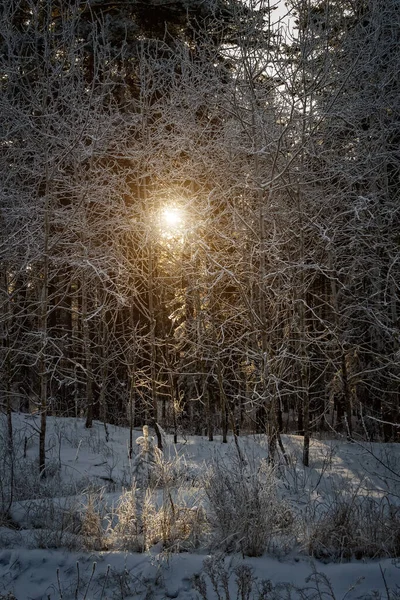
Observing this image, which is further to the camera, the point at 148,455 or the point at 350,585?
the point at 148,455

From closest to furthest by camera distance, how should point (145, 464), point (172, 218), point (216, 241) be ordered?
point (145, 464) < point (216, 241) < point (172, 218)

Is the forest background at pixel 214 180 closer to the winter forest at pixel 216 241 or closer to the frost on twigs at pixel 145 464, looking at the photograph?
the winter forest at pixel 216 241

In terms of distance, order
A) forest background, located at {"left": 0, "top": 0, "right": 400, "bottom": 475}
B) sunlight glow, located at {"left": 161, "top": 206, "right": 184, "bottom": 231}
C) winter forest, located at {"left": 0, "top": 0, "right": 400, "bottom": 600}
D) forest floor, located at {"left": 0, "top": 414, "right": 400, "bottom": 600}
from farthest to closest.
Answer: sunlight glow, located at {"left": 161, "top": 206, "right": 184, "bottom": 231}, forest background, located at {"left": 0, "top": 0, "right": 400, "bottom": 475}, winter forest, located at {"left": 0, "top": 0, "right": 400, "bottom": 600}, forest floor, located at {"left": 0, "top": 414, "right": 400, "bottom": 600}

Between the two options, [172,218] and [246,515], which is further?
[172,218]

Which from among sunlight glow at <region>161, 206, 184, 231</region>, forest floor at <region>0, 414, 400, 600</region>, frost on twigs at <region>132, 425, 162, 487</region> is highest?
sunlight glow at <region>161, 206, 184, 231</region>

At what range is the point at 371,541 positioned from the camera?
421cm

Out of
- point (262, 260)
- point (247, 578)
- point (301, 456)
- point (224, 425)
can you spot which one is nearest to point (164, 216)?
point (262, 260)

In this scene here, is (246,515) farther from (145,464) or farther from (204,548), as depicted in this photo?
(145,464)

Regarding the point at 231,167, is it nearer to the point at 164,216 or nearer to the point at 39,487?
the point at 164,216

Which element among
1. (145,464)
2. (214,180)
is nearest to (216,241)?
(214,180)

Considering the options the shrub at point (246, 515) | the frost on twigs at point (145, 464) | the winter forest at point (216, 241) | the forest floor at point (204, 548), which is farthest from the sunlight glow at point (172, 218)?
the shrub at point (246, 515)

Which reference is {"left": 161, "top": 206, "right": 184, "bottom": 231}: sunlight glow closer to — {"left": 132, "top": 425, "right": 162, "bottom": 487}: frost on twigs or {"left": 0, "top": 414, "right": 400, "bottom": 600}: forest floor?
{"left": 132, "top": 425, "right": 162, "bottom": 487}: frost on twigs

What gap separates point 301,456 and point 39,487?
5.19 metres

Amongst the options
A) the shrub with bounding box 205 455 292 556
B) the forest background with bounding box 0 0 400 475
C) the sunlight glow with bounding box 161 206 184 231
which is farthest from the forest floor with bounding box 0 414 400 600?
the sunlight glow with bounding box 161 206 184 231
